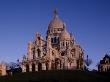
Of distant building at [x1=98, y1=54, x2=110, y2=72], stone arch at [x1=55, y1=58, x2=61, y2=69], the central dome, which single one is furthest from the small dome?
distant building at [x1=98, y1=54, x2=110, y2=72]

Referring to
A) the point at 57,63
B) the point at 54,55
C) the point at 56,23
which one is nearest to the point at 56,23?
the point at 56,23

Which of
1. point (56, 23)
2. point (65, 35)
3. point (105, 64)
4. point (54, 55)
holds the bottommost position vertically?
point (105, 64)

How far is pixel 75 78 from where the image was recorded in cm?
6569

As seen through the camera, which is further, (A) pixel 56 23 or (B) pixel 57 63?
(A) pixel 56 23

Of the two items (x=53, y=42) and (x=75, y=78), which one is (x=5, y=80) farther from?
(x=53, y=42)

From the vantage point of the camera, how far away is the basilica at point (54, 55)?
318 ft

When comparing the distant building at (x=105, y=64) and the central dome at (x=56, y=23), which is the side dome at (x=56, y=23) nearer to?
the central dome at (x=56, y=23)

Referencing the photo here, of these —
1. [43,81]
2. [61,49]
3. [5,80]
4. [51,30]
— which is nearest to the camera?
[43,81]

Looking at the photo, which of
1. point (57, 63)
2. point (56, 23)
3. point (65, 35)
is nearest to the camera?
point (57, 63)

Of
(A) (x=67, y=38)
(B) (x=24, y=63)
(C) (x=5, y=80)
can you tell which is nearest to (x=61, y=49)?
(A) (x=67, y=38)

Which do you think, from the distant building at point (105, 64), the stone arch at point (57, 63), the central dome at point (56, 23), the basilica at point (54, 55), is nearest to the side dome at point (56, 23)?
the central dome at point (56, 23)

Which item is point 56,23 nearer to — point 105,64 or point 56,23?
point 56,23

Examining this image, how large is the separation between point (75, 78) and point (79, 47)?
140 feet

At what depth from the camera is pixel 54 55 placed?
101 meters
